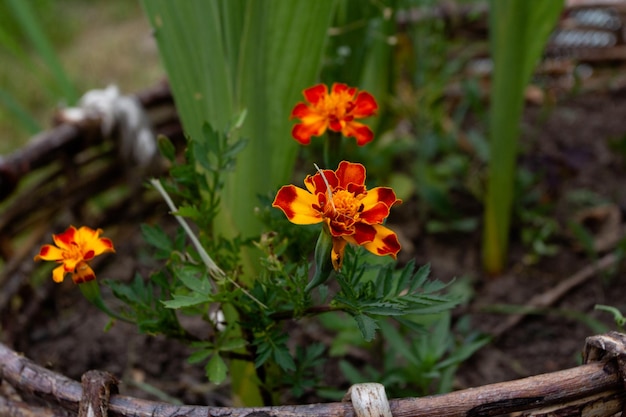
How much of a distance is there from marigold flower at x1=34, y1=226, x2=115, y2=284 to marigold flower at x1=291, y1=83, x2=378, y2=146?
0.18m

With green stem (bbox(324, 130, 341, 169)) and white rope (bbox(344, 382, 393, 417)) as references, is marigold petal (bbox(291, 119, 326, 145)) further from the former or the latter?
white rope (bbox(344, 382, 393, 417))

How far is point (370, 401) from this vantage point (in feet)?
1.53

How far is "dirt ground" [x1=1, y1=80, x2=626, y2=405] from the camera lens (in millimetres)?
879

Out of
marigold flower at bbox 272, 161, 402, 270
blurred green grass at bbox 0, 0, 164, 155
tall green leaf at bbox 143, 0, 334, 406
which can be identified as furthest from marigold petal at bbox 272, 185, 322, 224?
blurred green grass at bbox 0, 0, 164, 155

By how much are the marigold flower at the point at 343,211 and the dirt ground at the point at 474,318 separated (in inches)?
17.4

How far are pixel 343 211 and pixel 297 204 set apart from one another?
1.2 inches

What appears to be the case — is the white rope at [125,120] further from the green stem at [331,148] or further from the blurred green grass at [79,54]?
the blurred green grass at [79,54]

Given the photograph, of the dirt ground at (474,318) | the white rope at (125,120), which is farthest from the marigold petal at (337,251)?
the white rope at (125,120)

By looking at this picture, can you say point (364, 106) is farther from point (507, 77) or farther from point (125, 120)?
point (125, 120)

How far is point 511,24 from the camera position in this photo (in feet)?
2.86

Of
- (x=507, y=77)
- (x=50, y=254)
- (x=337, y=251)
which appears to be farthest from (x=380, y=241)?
(x=507, y=77)

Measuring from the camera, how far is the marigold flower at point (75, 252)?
525 mm

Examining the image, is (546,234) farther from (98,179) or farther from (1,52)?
(1,52)

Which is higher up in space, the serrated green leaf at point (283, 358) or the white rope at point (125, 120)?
the white rope at point (125, 120)
